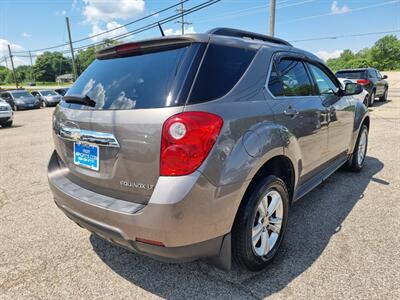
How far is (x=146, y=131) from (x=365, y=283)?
78.0 inches

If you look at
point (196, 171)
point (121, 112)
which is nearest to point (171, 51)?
point (121, 112)

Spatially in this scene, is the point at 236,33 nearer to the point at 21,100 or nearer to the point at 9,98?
the point at 21,100

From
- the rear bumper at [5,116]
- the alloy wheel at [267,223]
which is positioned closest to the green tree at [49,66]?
the rear bumper at [5,116]

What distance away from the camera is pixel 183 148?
1794 millimetres

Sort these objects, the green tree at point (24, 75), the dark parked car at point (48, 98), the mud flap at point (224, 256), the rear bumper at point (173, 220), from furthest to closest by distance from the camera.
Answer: the green tree at point (24, 75)
the dark parked car at point (48, 98)
the mud flap at point (224, 256)
the rear bumper at point (173, 220)

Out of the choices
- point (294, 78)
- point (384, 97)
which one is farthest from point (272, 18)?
point (294, 78)

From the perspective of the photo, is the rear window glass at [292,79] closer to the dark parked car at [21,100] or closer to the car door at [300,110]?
the car door at [300,110]

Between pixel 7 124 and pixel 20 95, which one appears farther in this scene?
pixel 20 95

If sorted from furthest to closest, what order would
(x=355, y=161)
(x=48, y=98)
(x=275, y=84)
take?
(x=48, y=98) < (x=355, y=161) < (x=275, y=84)

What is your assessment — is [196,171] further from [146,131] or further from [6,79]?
[6,79]

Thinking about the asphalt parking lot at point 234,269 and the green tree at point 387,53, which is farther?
the green tree at point 387,53

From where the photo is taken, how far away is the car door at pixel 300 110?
258cm

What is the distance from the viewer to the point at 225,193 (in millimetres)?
1933

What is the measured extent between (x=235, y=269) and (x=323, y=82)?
248cm
